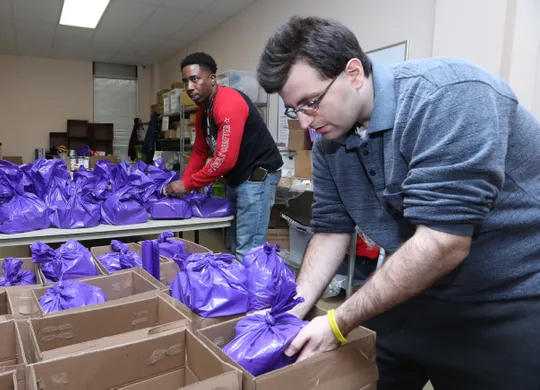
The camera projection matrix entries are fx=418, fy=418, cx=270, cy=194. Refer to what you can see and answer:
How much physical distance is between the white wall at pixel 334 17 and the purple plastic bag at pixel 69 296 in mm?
1155

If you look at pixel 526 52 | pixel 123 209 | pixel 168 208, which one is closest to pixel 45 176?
pixel 123 209

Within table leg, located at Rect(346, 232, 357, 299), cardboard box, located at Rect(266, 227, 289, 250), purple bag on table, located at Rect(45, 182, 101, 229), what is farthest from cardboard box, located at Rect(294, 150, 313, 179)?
purple bag on table, located at Rect(45, 182, 101, 229)

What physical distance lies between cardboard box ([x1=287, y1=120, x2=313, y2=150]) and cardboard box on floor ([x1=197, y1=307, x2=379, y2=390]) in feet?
8.70

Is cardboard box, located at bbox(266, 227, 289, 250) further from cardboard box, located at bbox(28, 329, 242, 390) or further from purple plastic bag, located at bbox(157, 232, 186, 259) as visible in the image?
cardboard box, located at bbox(28, 329, 242, 390)

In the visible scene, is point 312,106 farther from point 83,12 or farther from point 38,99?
point 38,99

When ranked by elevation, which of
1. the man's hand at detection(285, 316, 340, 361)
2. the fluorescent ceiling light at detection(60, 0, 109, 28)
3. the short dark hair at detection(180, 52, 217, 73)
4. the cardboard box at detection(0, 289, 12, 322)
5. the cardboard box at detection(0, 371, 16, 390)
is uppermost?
the fluorescent ceiling light at detection(60, 0, 109, 28)

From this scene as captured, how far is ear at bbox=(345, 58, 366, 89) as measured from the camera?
90 centimetres

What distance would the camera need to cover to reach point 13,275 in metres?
1.50

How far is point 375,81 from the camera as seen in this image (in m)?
0.92

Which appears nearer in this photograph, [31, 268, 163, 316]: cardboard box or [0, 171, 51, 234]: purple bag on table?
[31, 268, 163, 316]: cardboard box

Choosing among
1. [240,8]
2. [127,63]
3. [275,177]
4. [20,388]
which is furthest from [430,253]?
[127,63]

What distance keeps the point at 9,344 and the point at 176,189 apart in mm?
1538

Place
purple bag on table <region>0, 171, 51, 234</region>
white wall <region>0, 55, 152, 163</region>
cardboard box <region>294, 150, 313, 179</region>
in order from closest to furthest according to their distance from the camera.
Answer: purple bag on table <region>0, 171, 51, 234</region> → cardboard box <region>294, 150, 313, 179</region> → white wall <region>0, 55, 152, 163</region>

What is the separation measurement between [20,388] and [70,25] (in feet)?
19.7
